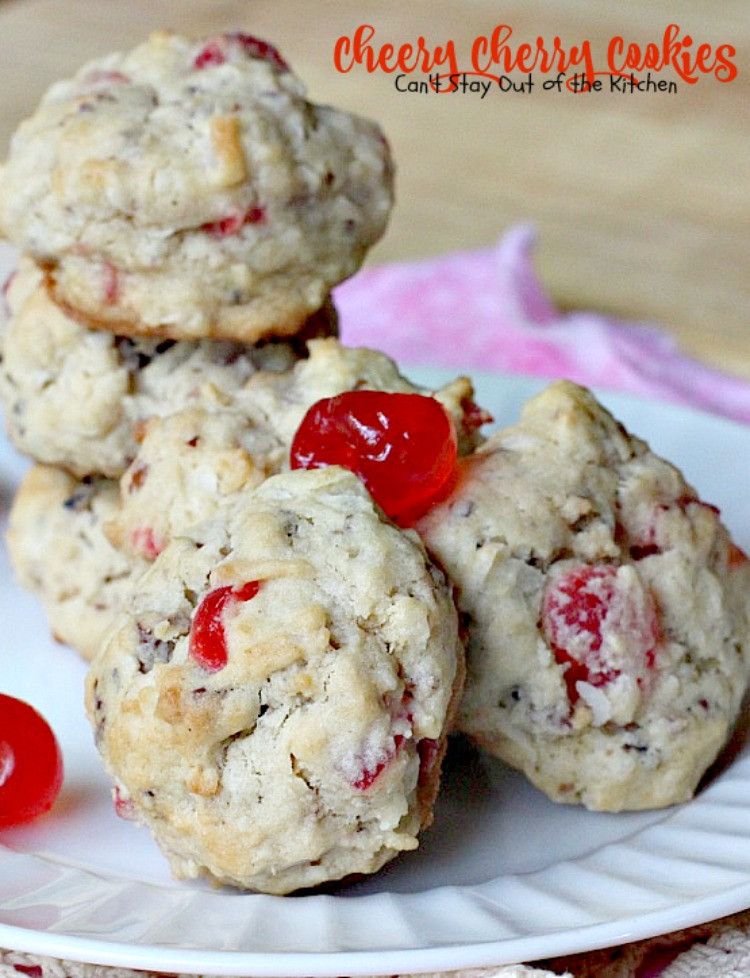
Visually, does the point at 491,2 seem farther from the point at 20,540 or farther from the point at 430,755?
the point at 430,755

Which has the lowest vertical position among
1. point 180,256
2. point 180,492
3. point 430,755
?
point 430,755

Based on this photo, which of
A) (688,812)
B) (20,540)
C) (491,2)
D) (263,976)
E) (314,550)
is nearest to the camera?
(263,976)

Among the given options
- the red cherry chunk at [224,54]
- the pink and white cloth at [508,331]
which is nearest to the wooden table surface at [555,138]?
the pink and white cloth at [508,331]

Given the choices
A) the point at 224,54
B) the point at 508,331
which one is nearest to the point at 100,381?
the point at 224,54

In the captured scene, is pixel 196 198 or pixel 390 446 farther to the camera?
pixel 196 198

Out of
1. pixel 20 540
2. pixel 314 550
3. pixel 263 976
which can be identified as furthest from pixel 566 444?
pixel 20 540

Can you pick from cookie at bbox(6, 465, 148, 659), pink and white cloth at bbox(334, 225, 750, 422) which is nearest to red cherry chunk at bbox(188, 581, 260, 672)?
cookie at bbox(6, 465, 148, 659)

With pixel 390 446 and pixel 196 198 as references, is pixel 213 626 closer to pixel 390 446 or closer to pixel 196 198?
pixel 390 446
